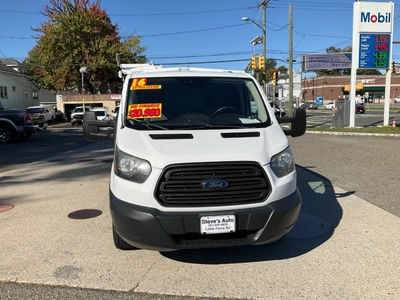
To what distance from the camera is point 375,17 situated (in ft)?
66.2

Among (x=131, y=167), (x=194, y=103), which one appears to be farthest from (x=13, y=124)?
(x=131, y=167)

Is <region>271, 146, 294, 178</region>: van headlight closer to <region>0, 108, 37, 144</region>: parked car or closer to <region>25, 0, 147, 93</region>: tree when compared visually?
<region>0, 108, 37, 144</region>: parked car

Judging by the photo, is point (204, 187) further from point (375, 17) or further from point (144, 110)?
point (375, 17)

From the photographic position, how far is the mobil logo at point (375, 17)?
20.0 meters

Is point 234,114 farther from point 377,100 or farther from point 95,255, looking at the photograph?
point 377,100

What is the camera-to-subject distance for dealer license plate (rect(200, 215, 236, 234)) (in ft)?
10.7

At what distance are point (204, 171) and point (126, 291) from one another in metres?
1.30

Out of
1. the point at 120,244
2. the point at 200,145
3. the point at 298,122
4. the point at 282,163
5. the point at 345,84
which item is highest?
the point at 345,84

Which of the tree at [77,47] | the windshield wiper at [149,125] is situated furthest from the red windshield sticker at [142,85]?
the tree at [77,47]

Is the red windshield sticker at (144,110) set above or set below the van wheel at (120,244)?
above

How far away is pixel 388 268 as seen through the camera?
365 centimetres

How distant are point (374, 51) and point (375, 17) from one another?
186 cm

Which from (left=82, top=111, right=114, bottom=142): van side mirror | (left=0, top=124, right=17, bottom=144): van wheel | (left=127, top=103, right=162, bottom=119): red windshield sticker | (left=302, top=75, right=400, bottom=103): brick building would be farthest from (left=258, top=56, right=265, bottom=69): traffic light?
(left=302, top=75, right=400, bottom=103): brick building

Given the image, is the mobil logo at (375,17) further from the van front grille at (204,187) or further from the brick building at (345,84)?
the brick building at (345,84)
